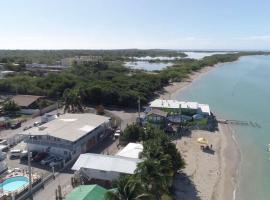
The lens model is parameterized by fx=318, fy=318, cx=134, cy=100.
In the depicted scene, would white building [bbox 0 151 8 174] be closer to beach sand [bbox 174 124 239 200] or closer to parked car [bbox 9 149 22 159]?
parked car [bbox 9 149 22 159]

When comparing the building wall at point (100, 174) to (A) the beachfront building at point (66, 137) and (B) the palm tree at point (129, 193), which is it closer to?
(A) the beachfront building at point (66, 137)

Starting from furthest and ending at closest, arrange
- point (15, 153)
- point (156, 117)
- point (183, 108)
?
point (183, 108) → point (156, 117) → point (15, 153)

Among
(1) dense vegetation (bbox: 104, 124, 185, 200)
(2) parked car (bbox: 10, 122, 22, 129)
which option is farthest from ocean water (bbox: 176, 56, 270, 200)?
(2) parked car (bbox: 10, 122, 22, 129)

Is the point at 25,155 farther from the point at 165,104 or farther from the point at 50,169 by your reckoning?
the point at 165,104

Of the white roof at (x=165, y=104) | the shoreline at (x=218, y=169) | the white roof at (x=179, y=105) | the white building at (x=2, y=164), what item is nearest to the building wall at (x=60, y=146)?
the white building at (x=2, y=164)

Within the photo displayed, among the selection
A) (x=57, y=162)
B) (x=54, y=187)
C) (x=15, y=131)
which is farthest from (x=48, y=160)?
(x=15, y=131)

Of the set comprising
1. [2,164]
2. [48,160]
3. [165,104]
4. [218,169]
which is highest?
[165,104]
